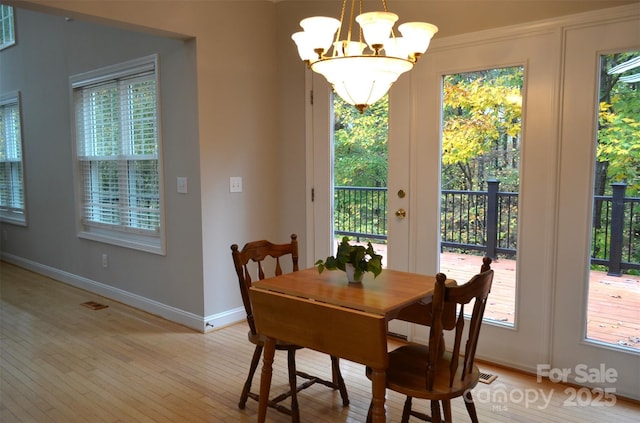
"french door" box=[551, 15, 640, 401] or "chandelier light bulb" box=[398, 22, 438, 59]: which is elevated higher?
"chandelier light bulb" box=[398, 22, 438, 59]

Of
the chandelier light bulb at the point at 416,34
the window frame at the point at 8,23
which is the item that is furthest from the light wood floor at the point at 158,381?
the window frame at the point at 8,23

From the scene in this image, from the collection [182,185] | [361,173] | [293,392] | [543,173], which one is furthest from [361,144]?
[293,392]

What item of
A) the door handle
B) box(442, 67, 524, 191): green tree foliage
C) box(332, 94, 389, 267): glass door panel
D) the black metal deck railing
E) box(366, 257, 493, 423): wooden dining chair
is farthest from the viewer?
box(332, 94, 389, 267): glass door panel

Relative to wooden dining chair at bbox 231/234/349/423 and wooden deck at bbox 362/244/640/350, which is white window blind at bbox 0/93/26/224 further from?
wooden deck at bbox 362/244/640/350

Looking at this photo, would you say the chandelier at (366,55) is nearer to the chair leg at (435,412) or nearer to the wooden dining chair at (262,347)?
the wooden dining chair at (262,347)

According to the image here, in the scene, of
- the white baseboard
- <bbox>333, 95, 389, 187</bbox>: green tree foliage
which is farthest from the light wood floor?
<bbox>333, 95, 389, 187</bbox>: green tree foliage

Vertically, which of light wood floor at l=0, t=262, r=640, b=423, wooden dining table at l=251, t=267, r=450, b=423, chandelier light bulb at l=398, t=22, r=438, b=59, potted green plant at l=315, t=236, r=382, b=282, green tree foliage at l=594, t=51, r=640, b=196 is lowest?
light wood floor at l=0, t=262, r=640, b=423

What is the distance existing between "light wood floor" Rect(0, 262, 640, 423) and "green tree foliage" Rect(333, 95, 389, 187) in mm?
1284

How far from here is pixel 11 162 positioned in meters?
5.89

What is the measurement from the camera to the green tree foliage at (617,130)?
244 cm

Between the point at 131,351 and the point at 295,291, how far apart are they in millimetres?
1770

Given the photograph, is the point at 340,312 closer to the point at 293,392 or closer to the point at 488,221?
the point at 293,392

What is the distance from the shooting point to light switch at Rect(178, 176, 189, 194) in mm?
3561

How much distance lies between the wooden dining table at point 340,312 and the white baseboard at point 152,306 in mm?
1540
